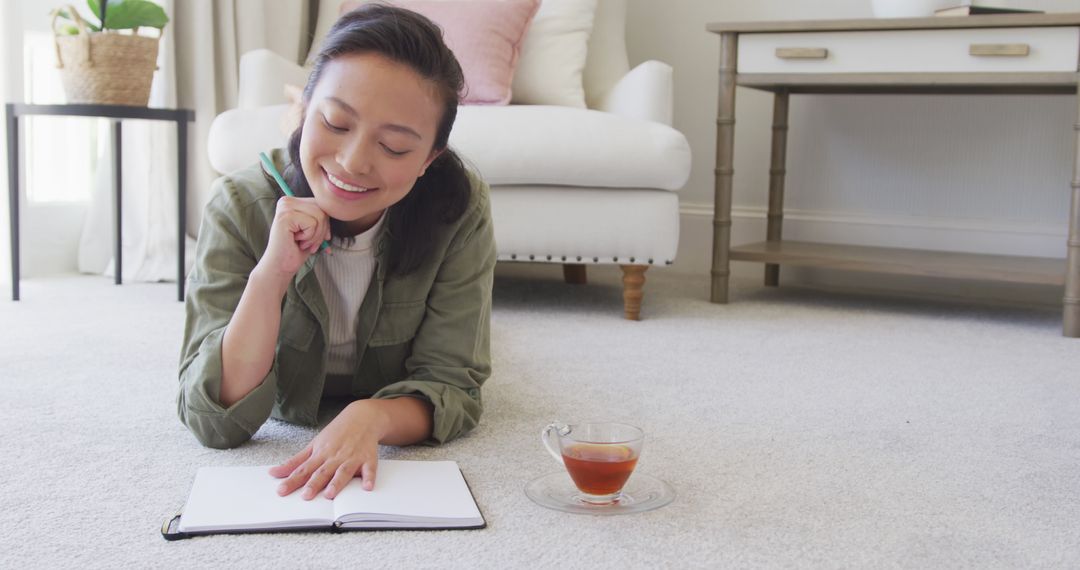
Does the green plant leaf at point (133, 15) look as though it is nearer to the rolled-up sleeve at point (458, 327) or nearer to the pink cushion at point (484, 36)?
the pink cushion at point (484, 36)

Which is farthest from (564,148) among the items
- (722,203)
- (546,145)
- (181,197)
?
(181,197)

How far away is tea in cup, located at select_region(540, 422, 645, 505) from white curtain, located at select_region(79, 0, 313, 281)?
6.87 feet

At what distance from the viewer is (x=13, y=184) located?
245 cm

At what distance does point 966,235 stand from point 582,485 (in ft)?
7.35

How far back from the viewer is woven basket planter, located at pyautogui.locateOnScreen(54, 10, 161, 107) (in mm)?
2451

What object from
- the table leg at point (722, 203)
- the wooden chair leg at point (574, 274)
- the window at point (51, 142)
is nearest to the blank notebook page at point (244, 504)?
the table leg at point (722, 203)

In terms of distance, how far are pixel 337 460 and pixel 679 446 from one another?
1.53ft

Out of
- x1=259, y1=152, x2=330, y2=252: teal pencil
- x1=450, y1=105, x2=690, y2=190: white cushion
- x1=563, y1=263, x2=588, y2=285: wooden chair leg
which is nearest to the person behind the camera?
x1=259, y1=152, x2=330, y2=252: teal pencil

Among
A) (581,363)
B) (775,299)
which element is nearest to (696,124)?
(775,299)

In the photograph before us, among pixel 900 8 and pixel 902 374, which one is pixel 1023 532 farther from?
pixel 900 8

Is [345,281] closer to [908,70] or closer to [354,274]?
[354,274]

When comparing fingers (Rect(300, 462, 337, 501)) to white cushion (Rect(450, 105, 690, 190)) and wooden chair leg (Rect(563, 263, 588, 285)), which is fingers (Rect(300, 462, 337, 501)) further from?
wooden chair leg (Rect(563, 263, 588, 285))

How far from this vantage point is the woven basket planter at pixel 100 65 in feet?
8.04

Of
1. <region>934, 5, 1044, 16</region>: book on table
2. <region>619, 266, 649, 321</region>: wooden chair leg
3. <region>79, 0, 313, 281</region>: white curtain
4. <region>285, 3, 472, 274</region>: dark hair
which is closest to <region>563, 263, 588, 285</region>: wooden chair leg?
<region>619, 266, 649, 321</region>: wooden chair leg
